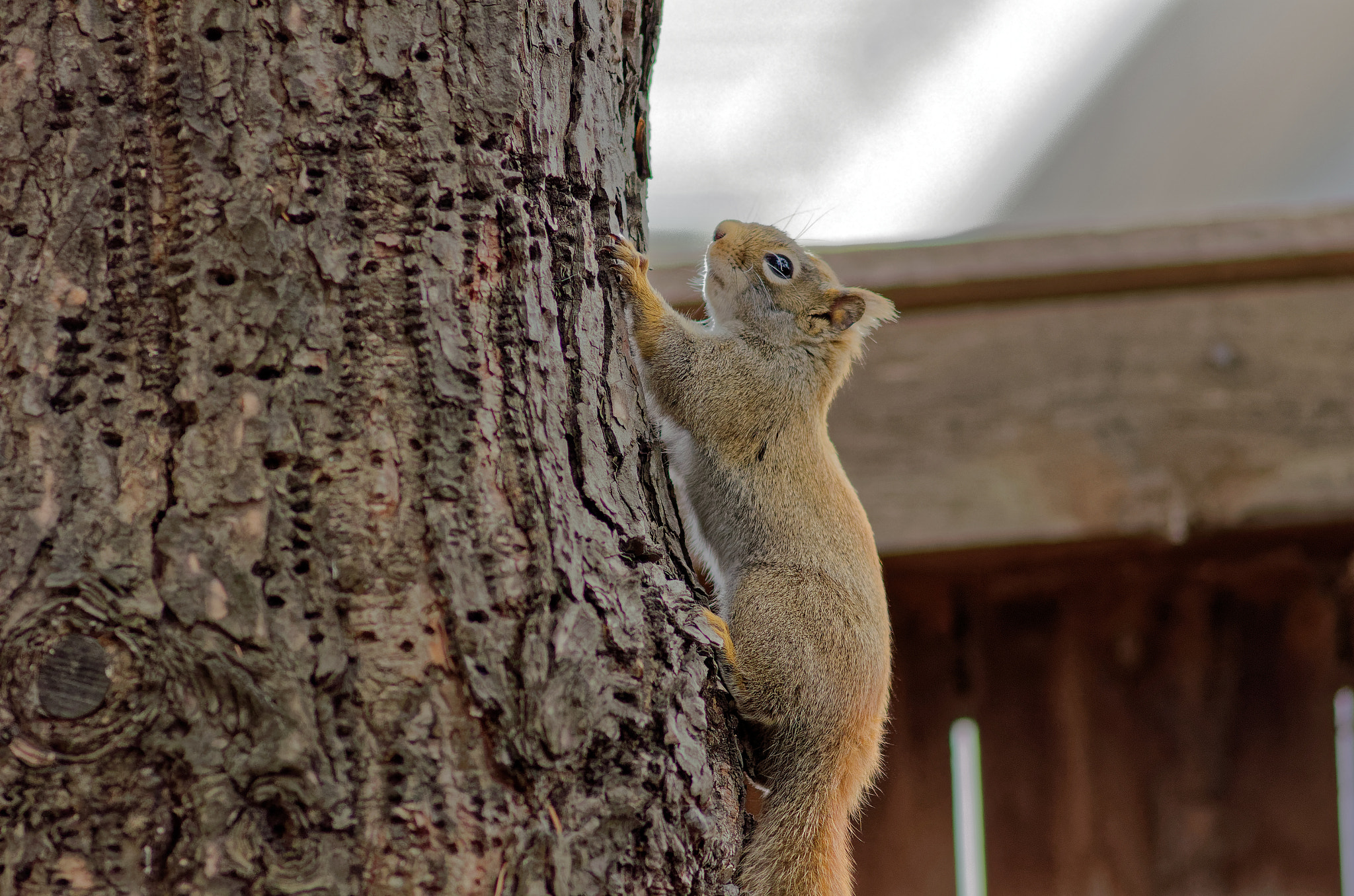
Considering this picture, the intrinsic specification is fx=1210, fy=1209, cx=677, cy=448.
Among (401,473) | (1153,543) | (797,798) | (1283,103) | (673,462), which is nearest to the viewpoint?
(401,473)

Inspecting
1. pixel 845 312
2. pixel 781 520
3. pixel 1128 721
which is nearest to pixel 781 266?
pixel 845 312

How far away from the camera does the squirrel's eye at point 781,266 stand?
272 cm

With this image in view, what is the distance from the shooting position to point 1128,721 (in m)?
2.50

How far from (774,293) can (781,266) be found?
0.21ft

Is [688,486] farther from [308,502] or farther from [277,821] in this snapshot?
[277,821]

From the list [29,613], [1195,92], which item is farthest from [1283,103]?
[29,613]

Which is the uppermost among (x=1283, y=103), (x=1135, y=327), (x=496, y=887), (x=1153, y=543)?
(x=1283, y=103)

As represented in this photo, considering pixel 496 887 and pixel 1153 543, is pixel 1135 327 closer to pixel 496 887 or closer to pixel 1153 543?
pixel 1153 543

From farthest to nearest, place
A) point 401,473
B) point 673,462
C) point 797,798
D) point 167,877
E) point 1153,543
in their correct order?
point 673,462, point 1153,543, point 797,798, point 401,473, point 167,877

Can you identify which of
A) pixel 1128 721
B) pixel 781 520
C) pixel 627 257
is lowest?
pixel 1128 721

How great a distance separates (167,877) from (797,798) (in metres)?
1.00

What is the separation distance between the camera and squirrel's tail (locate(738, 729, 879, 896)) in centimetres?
177

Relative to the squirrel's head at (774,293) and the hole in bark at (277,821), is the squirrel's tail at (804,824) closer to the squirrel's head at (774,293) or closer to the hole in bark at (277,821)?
the hole in bark at (277,821)

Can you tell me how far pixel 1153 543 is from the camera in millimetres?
2264
